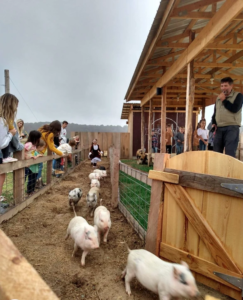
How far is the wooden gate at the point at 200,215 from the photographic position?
2.09 m

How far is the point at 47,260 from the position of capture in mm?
2779

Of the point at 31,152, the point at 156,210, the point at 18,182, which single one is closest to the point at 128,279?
the point at 156,210

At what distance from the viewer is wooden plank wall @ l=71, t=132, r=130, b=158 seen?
16359mm

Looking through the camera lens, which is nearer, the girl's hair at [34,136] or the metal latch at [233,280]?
the metal latch at [233,280]

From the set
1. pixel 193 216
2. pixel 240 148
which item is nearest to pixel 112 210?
pixel 193 216

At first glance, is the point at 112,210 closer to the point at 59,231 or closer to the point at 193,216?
the point at 59,231

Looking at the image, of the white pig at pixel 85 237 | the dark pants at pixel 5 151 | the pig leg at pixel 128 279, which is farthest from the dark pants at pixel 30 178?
the pig leg at pixel 128 279

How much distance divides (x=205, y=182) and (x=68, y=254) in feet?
6.60

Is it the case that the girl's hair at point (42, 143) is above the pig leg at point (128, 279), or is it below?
above

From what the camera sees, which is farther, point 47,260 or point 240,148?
point 240,148

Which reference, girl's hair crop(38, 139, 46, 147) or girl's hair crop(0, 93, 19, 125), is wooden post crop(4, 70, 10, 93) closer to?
girl's hair crop(38, 139, 46, 147)

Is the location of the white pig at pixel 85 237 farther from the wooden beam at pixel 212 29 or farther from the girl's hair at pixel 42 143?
the wooden beam at pixel 212 29

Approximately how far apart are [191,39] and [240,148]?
4525 millimetres

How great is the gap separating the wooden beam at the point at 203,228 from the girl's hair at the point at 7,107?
2580 mm
